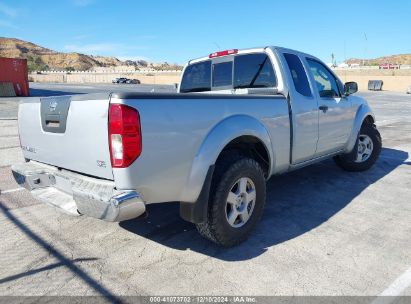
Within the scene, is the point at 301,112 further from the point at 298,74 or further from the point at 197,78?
the point at 197,78

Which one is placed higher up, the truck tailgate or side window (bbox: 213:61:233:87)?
side window (bbox: 213:61:233:87)

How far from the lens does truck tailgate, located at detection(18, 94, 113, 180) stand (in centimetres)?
254

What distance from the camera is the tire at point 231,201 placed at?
10.0ft

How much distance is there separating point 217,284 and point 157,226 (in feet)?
4.04

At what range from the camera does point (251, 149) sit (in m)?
3.70

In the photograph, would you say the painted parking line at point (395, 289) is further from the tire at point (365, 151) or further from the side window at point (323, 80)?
the tire at point (365, 151)

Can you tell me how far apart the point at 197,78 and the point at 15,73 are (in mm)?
25068

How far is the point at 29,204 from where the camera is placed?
4352mm

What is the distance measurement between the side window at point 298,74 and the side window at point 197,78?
115cm

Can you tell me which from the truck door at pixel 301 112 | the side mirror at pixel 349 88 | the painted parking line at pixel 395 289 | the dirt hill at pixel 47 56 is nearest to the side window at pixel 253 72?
the truck door at pixel 301 112

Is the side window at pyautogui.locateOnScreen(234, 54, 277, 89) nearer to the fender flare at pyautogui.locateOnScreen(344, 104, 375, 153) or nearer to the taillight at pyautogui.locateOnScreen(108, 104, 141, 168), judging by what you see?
the fender flare at pyautogui.locateOnScreen(344, 104, 375, 153)

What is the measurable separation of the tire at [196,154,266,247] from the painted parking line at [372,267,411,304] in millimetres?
1257

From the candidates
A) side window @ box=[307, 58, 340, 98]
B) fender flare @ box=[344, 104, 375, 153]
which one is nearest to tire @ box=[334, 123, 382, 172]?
fender flare @ box=[344, 104, 375, 153]

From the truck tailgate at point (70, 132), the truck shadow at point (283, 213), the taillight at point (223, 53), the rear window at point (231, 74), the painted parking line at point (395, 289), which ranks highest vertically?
the taillight at point (223, 53)
